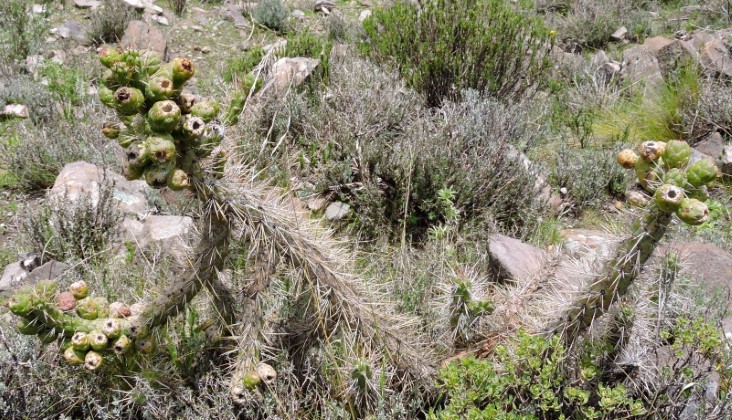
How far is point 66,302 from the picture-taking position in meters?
2.42

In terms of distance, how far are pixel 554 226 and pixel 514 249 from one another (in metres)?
0.75

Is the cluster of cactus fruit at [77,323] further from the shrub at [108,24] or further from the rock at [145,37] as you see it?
the shrub at [108,24]

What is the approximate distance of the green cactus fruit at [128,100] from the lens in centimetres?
193

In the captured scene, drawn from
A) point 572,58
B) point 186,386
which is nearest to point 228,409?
point 186,386

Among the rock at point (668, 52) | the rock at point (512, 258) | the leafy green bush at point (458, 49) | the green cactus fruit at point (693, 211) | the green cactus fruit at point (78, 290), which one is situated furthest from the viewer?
the rock at point (668, 52)

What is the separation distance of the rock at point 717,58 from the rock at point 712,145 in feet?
3.97

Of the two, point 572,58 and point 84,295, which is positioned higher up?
point 84,295

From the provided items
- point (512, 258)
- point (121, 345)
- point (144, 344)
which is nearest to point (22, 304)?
point (121, 345)

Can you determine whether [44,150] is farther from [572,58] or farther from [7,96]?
[572,58]

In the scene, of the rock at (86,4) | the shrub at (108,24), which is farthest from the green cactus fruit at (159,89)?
the rock at (86,4)


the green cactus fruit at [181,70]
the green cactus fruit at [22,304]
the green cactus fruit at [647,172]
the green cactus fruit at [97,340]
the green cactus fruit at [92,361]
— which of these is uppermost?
the green cactus fruit at [181,70]

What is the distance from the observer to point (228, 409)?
266 cm

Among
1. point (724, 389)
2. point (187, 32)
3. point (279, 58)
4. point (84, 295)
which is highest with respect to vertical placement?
point (84, 295)

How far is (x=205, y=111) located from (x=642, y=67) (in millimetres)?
5870
